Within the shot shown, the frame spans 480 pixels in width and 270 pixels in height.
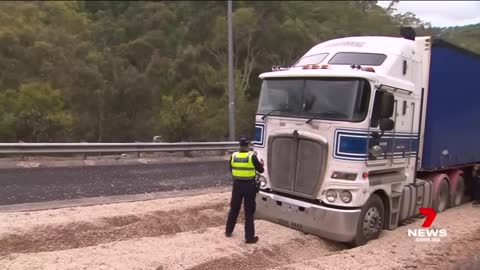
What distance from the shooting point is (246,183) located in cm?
794

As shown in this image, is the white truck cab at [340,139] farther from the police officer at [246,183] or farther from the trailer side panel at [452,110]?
the trailer side panel at [452,110]

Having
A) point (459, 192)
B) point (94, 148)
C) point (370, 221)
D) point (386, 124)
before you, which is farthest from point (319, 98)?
point (94, 148)

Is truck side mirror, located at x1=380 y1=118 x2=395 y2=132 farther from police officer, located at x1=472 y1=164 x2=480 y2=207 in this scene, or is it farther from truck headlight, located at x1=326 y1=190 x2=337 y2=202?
police officer, located at x1=472 y1=164 x2=480 y2=207

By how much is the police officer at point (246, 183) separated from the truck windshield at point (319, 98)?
1.16 meters

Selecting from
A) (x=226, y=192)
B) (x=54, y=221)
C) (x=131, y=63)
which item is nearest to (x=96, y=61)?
(x=131, y=63)

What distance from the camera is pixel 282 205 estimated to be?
8.67 meters

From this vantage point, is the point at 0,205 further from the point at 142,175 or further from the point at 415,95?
the point at 415,95

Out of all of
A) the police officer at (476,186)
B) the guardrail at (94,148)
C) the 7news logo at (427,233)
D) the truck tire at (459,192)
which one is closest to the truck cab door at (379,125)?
the 7news logo at (427,233)

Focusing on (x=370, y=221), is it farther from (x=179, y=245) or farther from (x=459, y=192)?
(x=459, y=192)

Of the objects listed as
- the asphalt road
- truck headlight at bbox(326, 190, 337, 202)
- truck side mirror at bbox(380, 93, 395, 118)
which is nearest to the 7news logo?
truck headlight at bbox(326, 190, 337, 202)

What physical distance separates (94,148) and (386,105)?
33.2 feet

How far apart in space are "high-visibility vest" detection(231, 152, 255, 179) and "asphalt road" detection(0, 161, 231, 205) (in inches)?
168

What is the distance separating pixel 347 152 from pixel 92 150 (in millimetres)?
9766

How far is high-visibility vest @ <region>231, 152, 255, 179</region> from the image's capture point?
25.9ft
